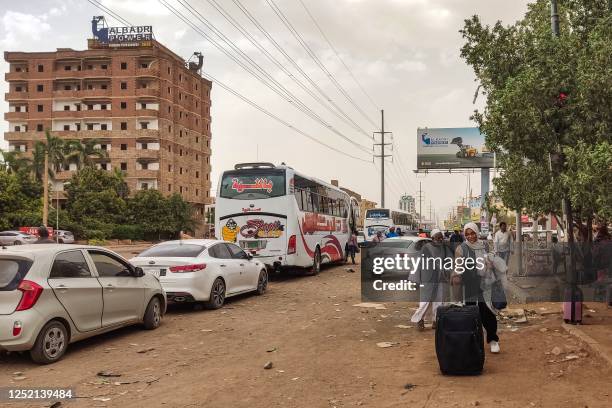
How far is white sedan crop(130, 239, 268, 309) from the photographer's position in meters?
11.6

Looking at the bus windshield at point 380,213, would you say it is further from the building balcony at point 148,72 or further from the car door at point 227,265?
the building balcony at point 148,72

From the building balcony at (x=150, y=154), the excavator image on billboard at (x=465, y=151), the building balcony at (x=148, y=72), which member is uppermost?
the building balcony at (x=148, y=72)

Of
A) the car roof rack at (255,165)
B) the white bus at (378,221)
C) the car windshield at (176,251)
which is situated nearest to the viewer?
the car windshield at (176,251)

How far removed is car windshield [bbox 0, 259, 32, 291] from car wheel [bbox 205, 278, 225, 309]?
4996 millimetres

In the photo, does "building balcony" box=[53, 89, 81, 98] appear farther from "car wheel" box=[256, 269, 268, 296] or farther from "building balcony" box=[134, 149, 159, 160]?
"car wheel" box=[256, 269, 268, 296]

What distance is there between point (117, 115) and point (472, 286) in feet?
247

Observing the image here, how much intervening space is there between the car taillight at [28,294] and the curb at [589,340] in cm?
718

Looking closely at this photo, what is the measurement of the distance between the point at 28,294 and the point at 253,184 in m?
11.7

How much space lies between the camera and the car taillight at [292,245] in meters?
18.6

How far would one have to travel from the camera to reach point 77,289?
812 cm

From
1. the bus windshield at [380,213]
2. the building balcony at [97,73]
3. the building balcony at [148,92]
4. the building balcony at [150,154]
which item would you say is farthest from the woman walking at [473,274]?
the building balcony at [97,73]

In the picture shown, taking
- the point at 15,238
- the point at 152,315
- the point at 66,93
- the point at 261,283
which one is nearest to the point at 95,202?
the point at 15,238

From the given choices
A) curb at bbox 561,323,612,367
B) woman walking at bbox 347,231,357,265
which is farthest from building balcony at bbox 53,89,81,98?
curb at bbox 561,323,612,367

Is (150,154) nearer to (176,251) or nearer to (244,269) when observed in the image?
(244,269)
